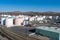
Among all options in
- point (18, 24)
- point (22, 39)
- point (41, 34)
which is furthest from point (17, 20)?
point (22, 39)

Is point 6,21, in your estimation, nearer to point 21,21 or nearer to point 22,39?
point 21,21

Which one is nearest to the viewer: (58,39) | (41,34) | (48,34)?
(58,39)

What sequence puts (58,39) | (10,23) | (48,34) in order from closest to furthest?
(58,39)
(48,34)
(10,23)

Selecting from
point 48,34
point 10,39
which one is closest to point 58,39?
point 48,34

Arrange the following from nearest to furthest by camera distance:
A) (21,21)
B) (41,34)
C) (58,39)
A: (58,39), (41,34), (21,21)

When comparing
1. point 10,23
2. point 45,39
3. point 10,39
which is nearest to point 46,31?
point 45,39

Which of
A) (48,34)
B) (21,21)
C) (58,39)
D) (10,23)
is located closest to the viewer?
(58,39)

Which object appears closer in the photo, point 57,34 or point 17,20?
point 57,34

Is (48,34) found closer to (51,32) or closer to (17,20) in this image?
(51,32)

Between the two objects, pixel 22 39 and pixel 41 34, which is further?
pixel 41 34
